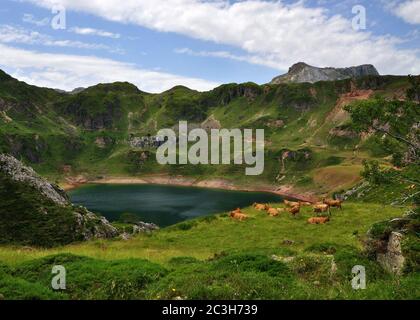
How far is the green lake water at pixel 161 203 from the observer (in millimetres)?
118500

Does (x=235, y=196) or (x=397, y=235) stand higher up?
(x=397, y=235)

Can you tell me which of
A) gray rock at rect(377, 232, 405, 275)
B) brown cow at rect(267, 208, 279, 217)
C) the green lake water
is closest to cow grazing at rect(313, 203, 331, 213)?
brown cow at rect(267, 208, 279, 217)

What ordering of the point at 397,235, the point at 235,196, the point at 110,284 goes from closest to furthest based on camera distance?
the point at 110,284
the point at 397,235
the point at 235,196

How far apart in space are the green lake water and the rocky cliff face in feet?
160

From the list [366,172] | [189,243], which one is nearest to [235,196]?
[189,243]

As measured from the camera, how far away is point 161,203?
14812cm

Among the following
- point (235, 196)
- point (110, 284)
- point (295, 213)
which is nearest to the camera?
point (110, 284)

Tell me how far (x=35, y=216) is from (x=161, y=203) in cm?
9753

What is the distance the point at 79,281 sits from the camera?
1936cm

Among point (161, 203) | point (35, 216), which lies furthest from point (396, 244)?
point (161, 203)

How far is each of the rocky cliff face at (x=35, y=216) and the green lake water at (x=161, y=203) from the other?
48.6m

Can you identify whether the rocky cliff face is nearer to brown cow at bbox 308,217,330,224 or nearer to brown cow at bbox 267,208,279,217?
brown cow at bbox 267,208,279,217
